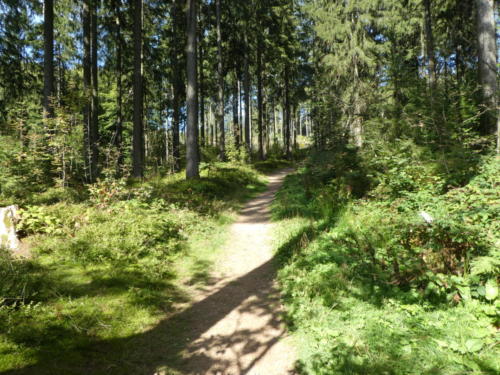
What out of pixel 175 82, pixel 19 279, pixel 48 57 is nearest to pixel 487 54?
pixel 19 279

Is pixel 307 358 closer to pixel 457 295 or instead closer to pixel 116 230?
pixel 457 295

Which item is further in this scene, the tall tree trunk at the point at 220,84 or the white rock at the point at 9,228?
the tall tree trunk at the point at 220,84

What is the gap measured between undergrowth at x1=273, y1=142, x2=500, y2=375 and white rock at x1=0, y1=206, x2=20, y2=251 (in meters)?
5.41

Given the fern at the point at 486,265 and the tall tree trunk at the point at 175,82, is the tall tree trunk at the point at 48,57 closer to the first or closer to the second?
the tall tree trunk at the point at 175,82

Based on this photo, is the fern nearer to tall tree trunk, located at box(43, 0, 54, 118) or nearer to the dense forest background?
the dense forest background

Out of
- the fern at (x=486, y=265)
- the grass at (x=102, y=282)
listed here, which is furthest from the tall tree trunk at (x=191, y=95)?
the fern at (x=486, y=265)

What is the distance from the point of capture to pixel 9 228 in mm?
5691

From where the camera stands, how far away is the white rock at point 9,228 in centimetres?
548

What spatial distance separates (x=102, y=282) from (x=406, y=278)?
487 cm

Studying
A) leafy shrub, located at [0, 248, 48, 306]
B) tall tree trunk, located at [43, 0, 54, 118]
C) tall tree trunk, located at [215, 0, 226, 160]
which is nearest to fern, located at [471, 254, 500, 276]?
leafy shrub, located at [0, 248, 48, 306]

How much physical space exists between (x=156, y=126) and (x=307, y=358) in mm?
32242

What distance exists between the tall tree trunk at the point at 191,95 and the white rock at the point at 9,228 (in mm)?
6705

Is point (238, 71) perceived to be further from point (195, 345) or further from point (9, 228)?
point (195, 345)

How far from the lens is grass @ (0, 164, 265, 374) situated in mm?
3289
